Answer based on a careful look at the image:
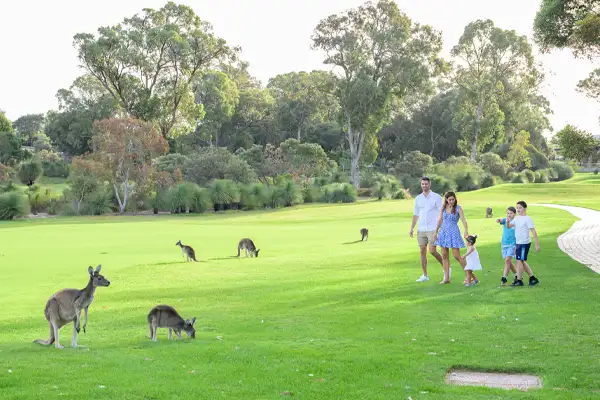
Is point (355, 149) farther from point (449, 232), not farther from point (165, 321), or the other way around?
point (165, 321)

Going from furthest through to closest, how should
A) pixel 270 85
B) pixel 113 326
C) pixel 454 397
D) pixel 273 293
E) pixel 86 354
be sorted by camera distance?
pixel 270 85 → pixel 273 293 → pixel 113 326 → pixel 86 354 → pixel 454 397

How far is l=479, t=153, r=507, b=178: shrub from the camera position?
279ft

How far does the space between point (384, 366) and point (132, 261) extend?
1473 centimetres

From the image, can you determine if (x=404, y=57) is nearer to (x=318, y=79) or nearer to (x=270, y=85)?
(x=318, y=79)

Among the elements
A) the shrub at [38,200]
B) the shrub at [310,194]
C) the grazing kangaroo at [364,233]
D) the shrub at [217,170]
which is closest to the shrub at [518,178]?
the shrub at [310,194]

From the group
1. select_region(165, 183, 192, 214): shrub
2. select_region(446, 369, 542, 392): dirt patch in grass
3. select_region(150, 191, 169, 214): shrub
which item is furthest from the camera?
select_region(150, 191, 169, 214): shrub

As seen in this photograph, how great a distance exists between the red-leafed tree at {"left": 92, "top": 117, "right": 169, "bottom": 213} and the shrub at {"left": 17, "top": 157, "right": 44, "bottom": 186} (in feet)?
69.5

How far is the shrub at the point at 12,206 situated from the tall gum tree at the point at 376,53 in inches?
1359

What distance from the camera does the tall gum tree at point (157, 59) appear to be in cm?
6938

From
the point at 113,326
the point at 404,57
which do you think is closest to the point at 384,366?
the point at 113,326

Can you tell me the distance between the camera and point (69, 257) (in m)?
22.3

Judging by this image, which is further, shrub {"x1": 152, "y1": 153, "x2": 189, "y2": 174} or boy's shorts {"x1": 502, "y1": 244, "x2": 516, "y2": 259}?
shrub {"x1": 152, "y1": 153, "x2": 189, "y2": 174}

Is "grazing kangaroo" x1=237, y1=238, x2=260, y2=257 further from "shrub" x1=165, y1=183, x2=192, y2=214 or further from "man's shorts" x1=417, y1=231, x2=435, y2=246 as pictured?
"shrub" x1=165, y1=183, x2=192, y2=214

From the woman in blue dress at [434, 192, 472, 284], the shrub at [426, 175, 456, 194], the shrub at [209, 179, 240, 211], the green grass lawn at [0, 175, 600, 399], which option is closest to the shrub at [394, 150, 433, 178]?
the shrub at [426, 175, 456, 194]
